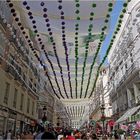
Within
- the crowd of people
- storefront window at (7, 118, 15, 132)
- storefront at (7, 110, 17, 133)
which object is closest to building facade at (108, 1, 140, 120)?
the crowd of people

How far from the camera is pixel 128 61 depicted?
2706 cm

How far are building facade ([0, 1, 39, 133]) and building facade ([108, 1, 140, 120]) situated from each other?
872 cm

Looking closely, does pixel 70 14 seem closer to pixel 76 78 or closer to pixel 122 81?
pixel 76 78

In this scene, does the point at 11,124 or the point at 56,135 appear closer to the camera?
the point at 56,135

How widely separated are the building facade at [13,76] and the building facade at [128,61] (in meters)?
8.72

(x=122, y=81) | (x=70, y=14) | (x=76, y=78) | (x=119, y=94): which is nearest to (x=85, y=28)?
(x=70, y=14)

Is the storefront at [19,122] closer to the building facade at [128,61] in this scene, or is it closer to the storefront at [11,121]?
the storefront at [11,121]

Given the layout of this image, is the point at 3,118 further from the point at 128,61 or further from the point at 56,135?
the point at 128,61

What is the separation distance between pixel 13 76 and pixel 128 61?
11.6m

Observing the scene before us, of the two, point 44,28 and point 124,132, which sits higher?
point 44,28

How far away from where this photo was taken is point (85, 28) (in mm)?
11422

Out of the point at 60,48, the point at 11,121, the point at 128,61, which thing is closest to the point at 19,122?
the point at 11,121

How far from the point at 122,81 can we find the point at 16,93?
12.7 meters

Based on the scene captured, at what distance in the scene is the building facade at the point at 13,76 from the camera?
774 inches
